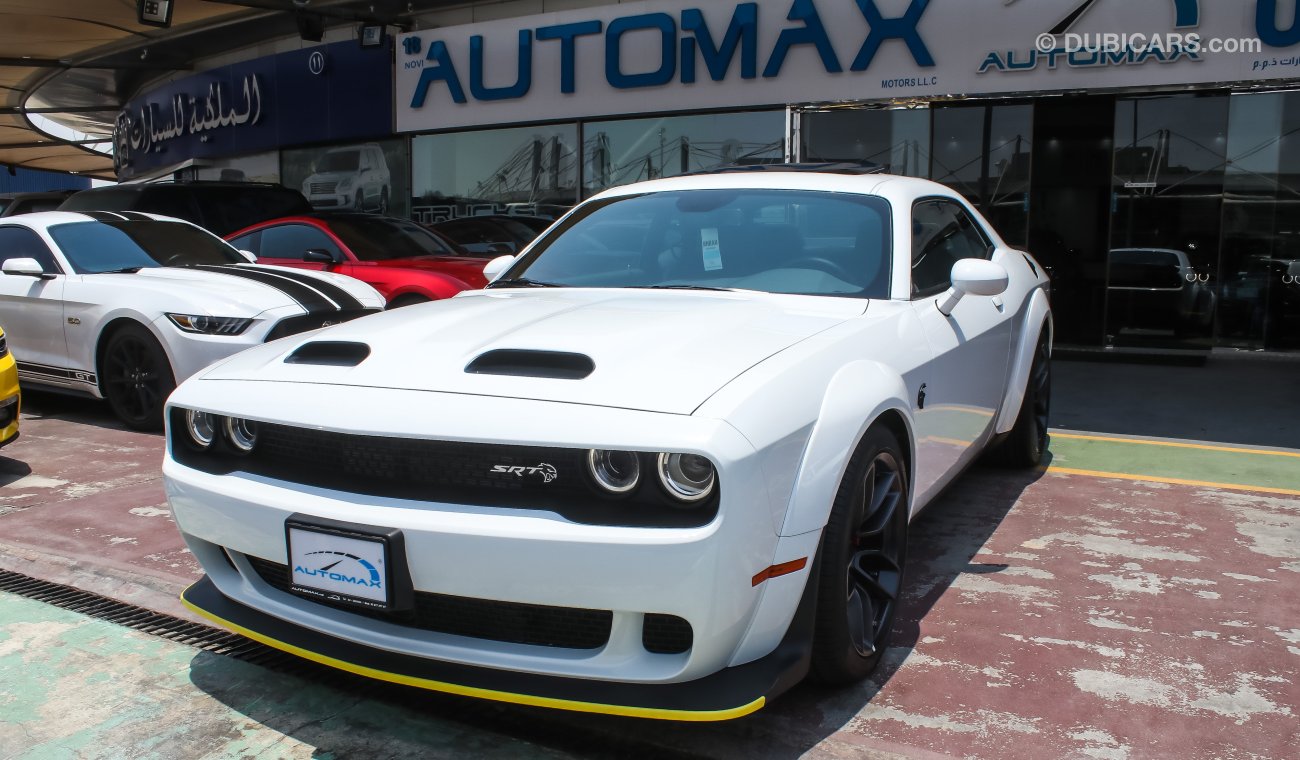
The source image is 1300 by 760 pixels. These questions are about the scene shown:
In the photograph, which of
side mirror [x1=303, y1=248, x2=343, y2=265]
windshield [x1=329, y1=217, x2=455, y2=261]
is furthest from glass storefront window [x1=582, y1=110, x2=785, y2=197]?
side mirror [x1=303, y1=248, x2=343, y2=265]

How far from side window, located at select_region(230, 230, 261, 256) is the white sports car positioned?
1708 millimetres

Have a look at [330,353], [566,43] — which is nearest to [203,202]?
[566,43]

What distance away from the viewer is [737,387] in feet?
7.55

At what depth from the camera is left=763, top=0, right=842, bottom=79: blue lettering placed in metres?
10.9

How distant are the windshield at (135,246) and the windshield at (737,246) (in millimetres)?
4265

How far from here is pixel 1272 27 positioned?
9.24m

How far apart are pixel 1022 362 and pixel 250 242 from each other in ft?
23.0

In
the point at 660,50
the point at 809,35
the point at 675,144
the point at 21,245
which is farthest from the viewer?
the point at 675,144

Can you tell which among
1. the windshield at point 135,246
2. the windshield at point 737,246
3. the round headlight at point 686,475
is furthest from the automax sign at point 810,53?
the round headlight at point 686,475

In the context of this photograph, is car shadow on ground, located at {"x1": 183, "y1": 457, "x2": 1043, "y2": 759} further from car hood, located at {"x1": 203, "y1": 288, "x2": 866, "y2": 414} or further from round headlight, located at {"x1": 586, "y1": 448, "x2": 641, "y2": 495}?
car hood, located at {"x1": 203, "y1": 288, "x2": 866, "y2": 414}

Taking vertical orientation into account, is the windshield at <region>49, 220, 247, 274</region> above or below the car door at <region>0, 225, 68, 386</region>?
above

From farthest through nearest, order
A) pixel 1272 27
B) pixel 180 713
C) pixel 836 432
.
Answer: pixel 1272 27 → pixel 180 713 → pixel 836 432

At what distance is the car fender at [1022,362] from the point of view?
461 cm

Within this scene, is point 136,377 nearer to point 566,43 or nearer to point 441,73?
point 566,43
